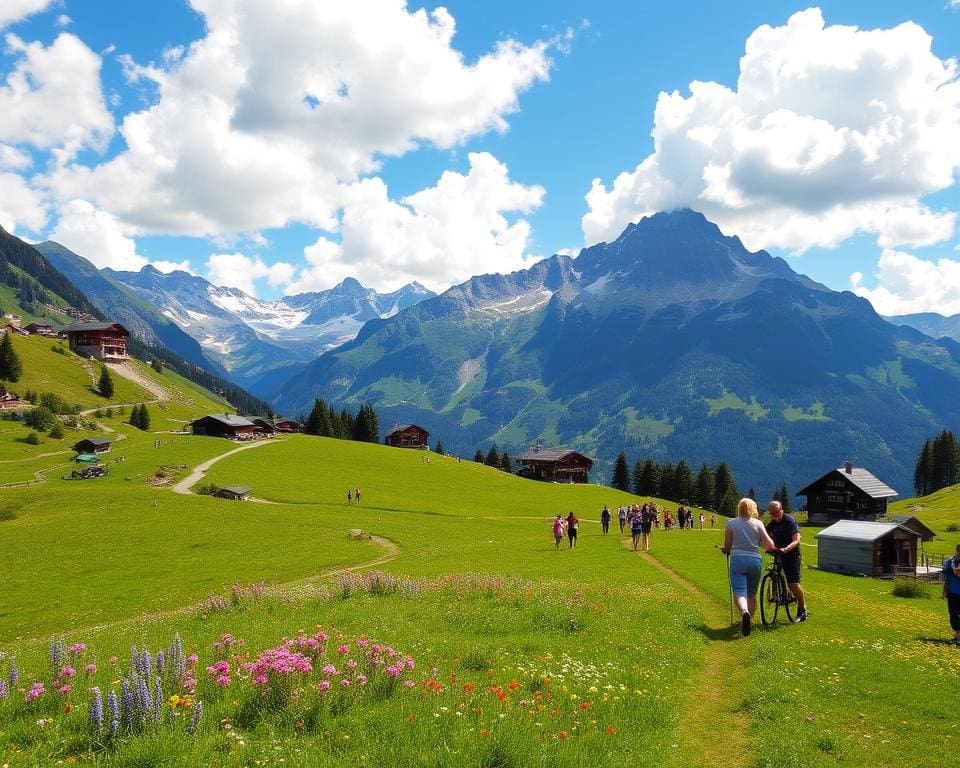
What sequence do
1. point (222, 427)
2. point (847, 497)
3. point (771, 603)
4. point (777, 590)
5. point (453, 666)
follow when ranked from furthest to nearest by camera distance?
point (222, 427), point (847, 497), point (771, 603), point (777, 590), point (453, 666)

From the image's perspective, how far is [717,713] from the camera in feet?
39.1

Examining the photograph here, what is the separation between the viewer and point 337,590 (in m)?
23.2

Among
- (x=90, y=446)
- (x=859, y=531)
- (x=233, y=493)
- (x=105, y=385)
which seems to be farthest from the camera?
(x=105, y=385)

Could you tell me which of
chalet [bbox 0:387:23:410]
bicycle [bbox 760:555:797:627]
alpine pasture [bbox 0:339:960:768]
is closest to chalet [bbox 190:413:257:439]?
chalet [bbox 0:387:23:410]

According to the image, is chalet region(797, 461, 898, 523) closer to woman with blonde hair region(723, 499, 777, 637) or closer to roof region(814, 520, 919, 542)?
roof region(814, 520, 919, 542)

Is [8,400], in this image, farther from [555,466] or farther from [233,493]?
[555,466]

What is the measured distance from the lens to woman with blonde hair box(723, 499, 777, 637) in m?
16.9

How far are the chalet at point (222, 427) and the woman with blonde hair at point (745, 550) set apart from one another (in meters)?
116

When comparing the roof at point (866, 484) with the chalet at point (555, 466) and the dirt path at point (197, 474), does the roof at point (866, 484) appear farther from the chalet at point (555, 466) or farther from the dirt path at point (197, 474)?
the dirt path at point (197, 474)

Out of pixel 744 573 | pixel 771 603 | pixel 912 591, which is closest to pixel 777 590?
pixel 771 603

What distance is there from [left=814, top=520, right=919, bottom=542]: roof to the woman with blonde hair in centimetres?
3455

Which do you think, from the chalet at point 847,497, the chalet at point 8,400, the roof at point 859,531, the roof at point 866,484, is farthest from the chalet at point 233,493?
the chalet at point 847,497

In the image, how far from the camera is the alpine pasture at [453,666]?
8.60 m

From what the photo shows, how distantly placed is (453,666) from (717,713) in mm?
5535
